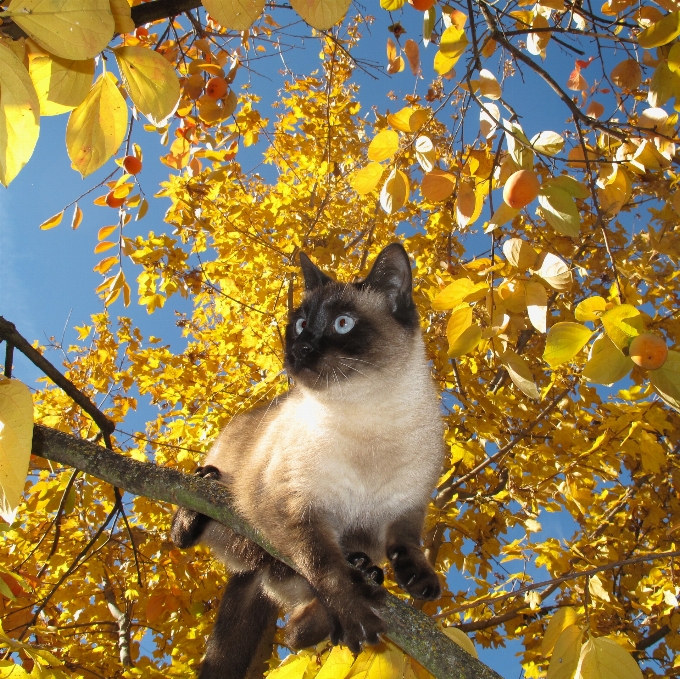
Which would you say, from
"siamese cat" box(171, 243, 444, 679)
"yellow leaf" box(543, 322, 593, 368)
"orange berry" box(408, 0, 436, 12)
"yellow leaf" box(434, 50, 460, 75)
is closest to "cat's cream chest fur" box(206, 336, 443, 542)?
"siamese cat" box(171, 243, 444, 679)

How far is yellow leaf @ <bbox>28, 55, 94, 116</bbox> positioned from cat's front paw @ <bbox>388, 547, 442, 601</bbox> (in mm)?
1964

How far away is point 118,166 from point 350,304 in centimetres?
181

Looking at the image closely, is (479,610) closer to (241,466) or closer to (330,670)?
(241,466)

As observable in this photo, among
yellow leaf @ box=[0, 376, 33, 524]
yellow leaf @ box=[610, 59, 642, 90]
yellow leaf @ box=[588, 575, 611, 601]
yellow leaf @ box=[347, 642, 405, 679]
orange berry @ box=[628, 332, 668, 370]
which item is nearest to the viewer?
yellow leaf @ box=[0, 376, 33, 524]

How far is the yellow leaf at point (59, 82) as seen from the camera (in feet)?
3.62

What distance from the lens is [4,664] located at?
1417mm

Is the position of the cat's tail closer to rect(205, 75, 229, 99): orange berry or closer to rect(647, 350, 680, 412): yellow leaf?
rect(647, 350, 680, 412): yellow leaf

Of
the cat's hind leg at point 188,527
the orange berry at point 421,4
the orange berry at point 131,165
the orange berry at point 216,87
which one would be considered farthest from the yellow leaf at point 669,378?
the orange berry at point 131,165

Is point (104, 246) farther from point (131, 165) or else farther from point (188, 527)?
point (188, 527)

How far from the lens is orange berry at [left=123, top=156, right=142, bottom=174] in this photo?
112 inches

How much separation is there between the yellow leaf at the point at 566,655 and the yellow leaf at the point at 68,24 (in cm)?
177

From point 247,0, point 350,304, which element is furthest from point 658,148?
point 247,0

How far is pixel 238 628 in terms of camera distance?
2.54 m

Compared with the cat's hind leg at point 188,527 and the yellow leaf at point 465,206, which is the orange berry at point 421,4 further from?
the cat's hind leg at point 188,527
